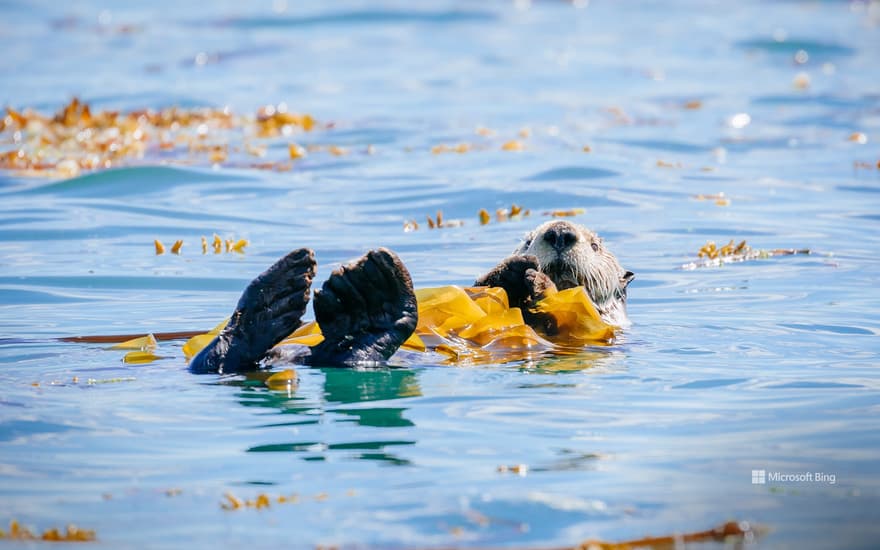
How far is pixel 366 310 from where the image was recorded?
505cm

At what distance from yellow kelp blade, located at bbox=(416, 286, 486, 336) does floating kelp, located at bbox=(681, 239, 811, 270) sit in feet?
11.8

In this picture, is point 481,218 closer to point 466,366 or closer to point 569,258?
point 569,258

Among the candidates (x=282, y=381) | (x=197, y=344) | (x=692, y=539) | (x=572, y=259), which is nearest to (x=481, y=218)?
(x=572, y=259)

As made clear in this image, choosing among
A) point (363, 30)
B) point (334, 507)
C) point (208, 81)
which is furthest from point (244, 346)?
point (363, 30)

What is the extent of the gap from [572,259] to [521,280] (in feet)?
1.43

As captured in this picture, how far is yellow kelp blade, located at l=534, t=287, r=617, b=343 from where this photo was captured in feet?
19.4

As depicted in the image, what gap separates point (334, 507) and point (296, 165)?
1026 centimetres

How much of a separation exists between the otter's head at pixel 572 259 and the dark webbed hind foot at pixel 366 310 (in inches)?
48.8

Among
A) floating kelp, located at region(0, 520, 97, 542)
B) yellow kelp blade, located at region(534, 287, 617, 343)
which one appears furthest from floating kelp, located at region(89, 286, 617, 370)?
floating kelp, located at region(0, 520, 97, 542)

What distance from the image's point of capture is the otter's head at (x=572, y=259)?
6.07 m

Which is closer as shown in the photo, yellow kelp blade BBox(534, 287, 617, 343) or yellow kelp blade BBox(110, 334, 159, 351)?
yellow kelp blade BBox(110, 334, 159, 351)

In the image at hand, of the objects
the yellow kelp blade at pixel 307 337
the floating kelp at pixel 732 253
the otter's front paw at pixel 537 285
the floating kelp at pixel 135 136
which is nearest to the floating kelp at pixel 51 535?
the yellow kelp blade at pixel 307 337

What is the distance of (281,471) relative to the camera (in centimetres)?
391

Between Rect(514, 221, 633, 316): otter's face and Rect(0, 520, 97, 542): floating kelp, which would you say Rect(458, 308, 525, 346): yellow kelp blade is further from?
Rect(0, 520, 97, 542): floating kelp
